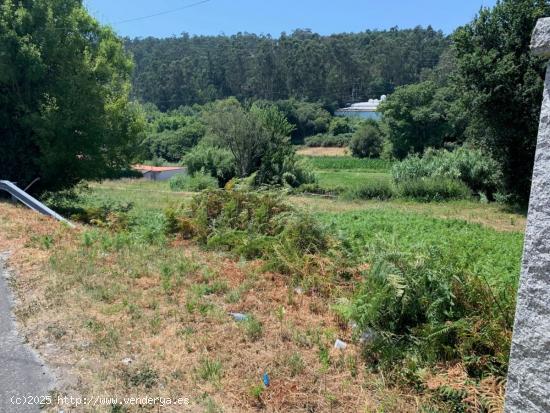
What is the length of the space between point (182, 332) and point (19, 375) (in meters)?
1.37

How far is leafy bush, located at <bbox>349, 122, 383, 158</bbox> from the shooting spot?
70250 mm

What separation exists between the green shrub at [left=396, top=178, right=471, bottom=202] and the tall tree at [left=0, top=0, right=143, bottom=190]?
1632 centimetres

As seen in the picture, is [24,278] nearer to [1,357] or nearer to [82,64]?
[1,357]

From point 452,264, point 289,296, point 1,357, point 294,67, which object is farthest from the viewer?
point 294,67

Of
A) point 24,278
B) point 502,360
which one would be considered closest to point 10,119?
point 24,278

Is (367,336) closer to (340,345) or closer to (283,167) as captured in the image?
(340,345)

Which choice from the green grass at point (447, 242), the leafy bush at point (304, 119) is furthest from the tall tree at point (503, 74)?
the leafy bush at point (304, 119)

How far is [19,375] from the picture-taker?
374 centimetres

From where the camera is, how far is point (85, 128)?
13.8m

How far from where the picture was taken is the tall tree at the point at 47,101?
43.3 ft

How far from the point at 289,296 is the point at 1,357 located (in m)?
2.91

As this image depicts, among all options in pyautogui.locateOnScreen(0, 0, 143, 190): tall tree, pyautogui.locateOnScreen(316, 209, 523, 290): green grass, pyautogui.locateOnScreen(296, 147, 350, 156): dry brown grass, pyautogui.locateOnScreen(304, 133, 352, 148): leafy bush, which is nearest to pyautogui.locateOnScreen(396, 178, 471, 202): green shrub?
pyautogui.locateOnScreen(316, 209, 523, 290): green grass

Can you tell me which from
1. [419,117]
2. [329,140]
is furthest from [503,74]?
[329,140]

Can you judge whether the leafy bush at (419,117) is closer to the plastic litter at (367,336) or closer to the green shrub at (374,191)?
the green shrub at (374,191)
